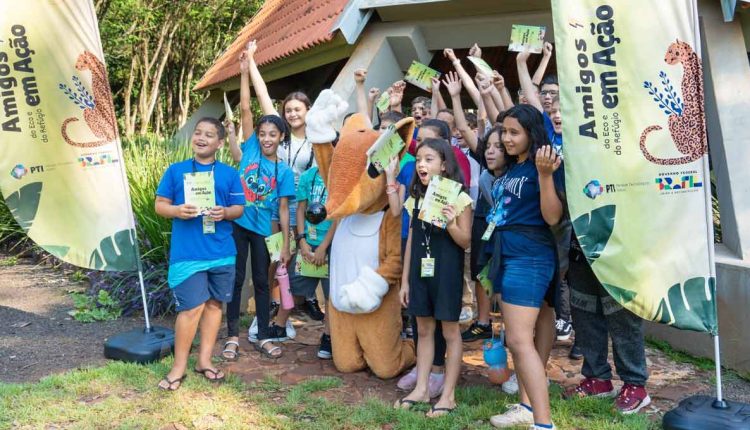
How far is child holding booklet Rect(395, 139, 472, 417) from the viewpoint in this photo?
416 cm

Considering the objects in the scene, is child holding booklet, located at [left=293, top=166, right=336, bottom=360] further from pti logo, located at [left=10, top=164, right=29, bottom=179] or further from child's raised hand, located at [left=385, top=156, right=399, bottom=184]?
pti logo, located at [left=10, top=164, right=29, bottom=179]

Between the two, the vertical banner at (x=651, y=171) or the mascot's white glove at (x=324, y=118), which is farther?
the mascot's white glove at (x=324, y=118)

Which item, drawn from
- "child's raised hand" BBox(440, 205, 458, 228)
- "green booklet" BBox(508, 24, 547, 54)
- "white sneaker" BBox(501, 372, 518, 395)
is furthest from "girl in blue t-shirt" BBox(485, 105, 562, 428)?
"green booklet" BBox(508, 24, 547, 54)

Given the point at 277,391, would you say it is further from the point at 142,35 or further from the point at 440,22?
the point at 142,35

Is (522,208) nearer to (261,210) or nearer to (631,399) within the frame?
(631,399)

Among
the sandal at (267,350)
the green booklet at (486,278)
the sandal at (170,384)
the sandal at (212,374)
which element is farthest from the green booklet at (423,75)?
the sandal at (170,384)

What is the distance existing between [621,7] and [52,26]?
410cm

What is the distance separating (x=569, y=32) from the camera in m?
3.75

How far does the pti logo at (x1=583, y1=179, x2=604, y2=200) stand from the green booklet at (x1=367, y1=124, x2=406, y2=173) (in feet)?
3.91

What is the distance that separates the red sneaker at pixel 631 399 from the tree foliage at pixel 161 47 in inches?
543

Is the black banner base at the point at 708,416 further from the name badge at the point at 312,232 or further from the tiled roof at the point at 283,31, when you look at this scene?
the tiled roof at the point at 283,31

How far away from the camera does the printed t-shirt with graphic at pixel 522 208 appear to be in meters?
3.79

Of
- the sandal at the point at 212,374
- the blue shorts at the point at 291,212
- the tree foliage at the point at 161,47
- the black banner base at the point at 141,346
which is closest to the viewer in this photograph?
the sandal at the point at 212,374

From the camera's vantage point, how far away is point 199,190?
4.52 m
